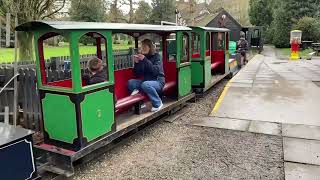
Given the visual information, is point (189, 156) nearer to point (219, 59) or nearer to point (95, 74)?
point (95, 74)

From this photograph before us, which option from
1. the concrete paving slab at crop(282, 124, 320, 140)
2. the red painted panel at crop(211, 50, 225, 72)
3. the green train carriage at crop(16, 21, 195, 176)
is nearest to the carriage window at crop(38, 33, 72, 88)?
the green train carriage at crop(16, 21, 195, 176)

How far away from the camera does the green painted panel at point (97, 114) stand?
4.70m

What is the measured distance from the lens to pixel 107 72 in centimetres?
518

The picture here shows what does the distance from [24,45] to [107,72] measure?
446cm

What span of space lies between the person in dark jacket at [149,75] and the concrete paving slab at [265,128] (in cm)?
200

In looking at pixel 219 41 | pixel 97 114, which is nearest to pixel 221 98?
pixel 219 41

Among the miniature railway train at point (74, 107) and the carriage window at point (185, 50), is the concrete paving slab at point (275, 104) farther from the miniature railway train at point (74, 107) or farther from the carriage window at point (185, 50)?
the miniature railway train at point (74, 107)

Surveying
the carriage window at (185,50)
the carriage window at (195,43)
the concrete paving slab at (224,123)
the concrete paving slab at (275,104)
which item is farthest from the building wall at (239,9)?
the concrete paving slab at (224,123)

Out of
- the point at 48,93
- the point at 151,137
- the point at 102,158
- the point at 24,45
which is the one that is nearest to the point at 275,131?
the point at 151,137

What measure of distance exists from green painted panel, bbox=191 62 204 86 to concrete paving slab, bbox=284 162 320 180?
4.70 meters

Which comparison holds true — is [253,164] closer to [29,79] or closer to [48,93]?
[48,93]

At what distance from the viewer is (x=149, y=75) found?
7.25m

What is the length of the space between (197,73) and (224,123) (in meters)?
2.56

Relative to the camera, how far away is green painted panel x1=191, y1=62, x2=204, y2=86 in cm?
947
